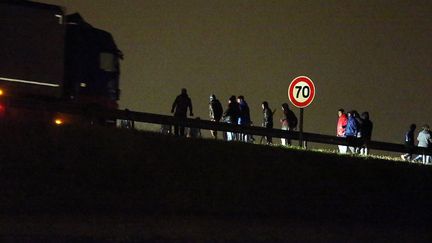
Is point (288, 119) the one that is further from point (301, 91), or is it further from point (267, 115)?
point (301, 91)

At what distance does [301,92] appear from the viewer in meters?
19.0

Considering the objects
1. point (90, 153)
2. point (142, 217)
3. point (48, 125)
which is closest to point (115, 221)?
point (142, 217)

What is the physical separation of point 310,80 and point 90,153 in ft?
21.7

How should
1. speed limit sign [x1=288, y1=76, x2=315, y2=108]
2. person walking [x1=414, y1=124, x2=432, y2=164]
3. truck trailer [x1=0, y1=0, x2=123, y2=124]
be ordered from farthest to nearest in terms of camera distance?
person walking [x1=414, y1=124, x2=432, y2=164] → truck trailer [x1=0, y1=0, x2=123, y2=124] → speed limit sign [x1=288, y1=76, x2=315, y2=108]

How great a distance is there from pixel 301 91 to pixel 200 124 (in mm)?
2810

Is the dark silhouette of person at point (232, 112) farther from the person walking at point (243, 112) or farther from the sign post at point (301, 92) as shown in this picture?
the sign post at point (301, 92)

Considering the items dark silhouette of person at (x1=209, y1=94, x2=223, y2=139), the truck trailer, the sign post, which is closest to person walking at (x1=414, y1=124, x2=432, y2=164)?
dark silhouette of person at (x1=209, y1=94, x2=223, y2=139)

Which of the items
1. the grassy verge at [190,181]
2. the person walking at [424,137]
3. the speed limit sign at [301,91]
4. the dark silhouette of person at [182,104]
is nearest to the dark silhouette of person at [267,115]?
the dark silhouette of person at [182,104]

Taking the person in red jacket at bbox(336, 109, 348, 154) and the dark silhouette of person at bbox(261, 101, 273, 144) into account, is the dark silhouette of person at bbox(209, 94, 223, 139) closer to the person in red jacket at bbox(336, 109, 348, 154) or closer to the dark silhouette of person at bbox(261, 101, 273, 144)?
the dark silhouette of person at bbox(261, 101, 273, 144)

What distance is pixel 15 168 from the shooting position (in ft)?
44.2

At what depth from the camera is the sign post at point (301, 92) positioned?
18844mm

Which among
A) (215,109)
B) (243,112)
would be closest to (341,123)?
(243,112)

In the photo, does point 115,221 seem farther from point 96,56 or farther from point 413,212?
point 96,56

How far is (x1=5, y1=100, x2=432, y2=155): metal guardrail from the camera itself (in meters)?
16.2
